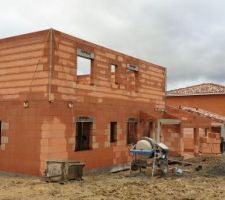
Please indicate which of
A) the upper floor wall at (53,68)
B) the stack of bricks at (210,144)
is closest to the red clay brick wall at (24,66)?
the upper floor wall at (53,68)

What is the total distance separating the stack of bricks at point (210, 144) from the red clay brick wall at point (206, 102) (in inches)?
275

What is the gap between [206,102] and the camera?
1524 inches

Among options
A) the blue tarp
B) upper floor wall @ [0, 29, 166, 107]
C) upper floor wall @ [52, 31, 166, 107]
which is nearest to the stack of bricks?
upper floor wall @ [52, 31, 166, 107]

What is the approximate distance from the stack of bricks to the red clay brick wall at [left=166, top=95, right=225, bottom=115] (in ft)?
22.9

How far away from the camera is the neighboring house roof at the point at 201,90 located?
125ft

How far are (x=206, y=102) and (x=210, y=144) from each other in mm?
8818

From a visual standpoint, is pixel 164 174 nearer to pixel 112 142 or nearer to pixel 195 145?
pixel 112 142

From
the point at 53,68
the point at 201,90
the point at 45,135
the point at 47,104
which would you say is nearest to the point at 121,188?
the point at 45,135

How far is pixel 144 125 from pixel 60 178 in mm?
9387

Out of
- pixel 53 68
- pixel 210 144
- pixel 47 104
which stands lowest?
pixel 210 144

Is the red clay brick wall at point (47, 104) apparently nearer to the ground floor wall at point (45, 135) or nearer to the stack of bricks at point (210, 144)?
the ground floor wall at point (45, 135)

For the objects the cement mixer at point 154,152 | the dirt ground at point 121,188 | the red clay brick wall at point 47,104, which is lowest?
the dirt ground at point 121,188

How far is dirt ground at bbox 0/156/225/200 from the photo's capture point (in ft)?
41.6

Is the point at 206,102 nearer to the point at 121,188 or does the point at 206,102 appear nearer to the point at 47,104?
the point at 47,104
